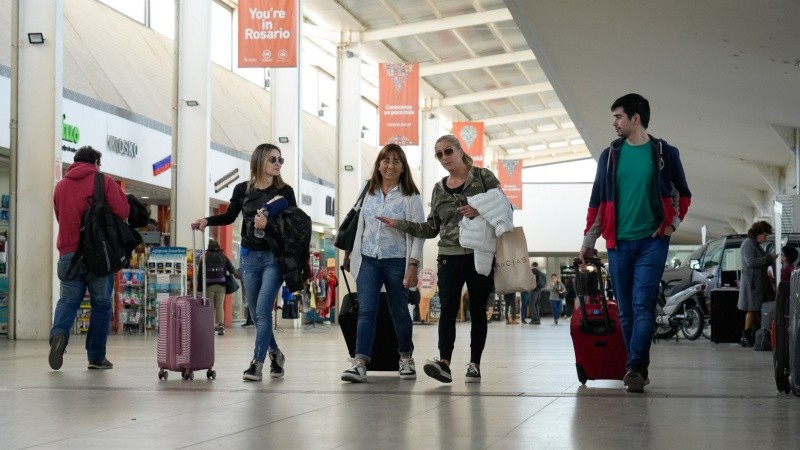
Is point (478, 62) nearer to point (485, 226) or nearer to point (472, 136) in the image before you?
point (472, 136)

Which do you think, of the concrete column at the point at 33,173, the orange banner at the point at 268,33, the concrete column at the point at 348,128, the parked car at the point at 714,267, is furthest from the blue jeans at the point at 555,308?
the concrete column at the point at 33,173

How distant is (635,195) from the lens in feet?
22.7

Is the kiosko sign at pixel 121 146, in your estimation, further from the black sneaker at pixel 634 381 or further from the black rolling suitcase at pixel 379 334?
the black sneaker at pixel 634 381

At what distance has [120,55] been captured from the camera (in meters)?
21.2

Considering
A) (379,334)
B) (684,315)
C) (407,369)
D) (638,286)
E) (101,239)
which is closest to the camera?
(638,286)

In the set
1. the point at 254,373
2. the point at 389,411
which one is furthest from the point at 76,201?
the point at 389,411

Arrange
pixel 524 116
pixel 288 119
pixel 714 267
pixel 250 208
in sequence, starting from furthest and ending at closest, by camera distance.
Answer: pixel 524 116 → pixel 288 119 → pixel 714 267 → pixel 250 208

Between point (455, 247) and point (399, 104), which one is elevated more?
point (399, 104)

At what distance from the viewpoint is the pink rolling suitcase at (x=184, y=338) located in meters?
7.88

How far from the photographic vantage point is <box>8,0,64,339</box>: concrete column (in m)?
16.3

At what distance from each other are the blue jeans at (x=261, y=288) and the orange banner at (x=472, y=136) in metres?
28.1

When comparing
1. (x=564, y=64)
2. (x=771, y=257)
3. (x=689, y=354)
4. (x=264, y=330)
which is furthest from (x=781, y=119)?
(x=264, y=330)

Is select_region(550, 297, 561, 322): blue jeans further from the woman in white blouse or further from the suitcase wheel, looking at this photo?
the suitcase wheel

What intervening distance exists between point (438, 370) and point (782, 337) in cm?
195
